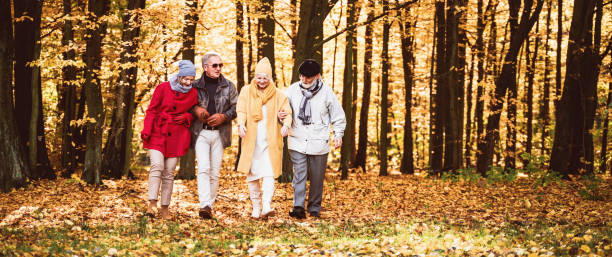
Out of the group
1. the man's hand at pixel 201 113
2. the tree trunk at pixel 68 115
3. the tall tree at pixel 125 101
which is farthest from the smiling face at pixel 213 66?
the tree trunk at pixel 68 115

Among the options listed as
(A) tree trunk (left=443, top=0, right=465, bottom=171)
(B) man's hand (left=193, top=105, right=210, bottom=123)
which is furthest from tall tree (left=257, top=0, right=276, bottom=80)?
(B) man's hand (left=193, top=105, right=210, bottom=123)

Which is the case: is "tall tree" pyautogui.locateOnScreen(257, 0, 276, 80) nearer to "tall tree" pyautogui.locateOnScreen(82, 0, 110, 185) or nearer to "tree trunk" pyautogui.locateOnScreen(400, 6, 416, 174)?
"tall tree" pyautogui.locateOnScreen(82, 0, 110, 185)

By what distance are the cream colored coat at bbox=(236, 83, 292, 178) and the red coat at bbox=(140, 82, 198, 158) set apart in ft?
2.36

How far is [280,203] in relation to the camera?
1049 centimetres

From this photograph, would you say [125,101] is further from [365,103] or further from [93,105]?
[365,103]

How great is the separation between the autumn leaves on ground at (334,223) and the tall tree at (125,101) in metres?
1.97

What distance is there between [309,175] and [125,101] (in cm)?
829

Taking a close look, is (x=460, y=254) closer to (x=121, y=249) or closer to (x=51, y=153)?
(x=121, y=249)

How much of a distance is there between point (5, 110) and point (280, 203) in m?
6.06

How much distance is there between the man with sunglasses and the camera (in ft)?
26.5

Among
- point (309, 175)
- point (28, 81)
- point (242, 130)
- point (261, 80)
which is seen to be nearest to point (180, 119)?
point (242, 130)

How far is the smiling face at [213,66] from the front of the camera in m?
8.11

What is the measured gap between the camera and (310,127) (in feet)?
28.3

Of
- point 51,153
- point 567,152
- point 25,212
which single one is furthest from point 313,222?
point 51,153
